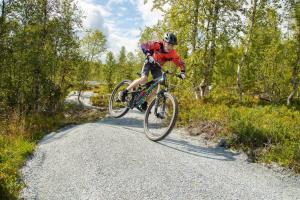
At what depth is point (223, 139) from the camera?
34.7ft

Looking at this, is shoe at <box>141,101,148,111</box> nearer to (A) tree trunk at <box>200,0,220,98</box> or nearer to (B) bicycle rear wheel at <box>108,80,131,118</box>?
(B) bicycle rear wheel at <box>108,80,131,118</box>

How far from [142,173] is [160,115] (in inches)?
117

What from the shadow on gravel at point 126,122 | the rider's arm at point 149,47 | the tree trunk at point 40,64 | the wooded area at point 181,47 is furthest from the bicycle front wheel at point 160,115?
the tree trunk at point 40,64

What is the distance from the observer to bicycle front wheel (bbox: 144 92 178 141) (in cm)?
958

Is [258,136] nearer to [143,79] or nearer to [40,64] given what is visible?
[143,79]

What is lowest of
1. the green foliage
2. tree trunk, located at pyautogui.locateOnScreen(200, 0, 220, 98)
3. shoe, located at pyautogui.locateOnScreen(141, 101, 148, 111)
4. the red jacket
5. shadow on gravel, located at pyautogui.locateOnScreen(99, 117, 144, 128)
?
the green foliage

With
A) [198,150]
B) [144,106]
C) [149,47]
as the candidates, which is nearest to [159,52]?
[149,47]

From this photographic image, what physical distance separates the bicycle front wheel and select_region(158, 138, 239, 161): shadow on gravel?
17.6 inches

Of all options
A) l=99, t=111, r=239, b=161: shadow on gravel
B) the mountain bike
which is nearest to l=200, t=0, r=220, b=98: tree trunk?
the mountain bike

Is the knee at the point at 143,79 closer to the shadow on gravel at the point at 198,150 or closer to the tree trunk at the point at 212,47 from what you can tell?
the shadow on gravel at the point at 198,150

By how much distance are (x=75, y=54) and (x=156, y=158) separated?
1787 centimetres

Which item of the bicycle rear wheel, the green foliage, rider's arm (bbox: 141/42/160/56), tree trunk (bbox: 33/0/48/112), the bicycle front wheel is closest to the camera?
the green foliage

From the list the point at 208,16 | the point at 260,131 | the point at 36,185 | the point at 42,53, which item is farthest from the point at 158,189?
the point at 42,53

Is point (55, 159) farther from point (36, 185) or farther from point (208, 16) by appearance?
point (208, 16)
